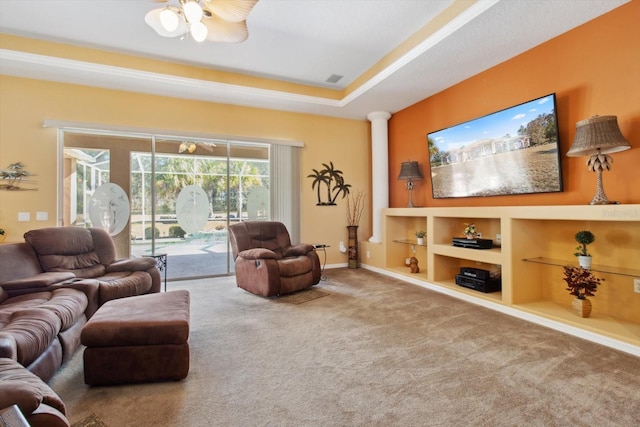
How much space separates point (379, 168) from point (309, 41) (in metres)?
2.50

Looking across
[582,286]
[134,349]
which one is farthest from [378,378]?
[582,286]

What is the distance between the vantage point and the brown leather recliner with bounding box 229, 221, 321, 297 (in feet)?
12.4

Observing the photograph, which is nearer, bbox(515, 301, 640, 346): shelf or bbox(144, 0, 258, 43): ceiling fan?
bbox(144, 0, 258, 43): ceiling fan

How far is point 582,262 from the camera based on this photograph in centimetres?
277

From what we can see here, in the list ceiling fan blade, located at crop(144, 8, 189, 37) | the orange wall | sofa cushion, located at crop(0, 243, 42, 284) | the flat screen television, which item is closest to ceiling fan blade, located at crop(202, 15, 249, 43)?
ceiling fan blade, located at crop(144, 8, 189, 37)

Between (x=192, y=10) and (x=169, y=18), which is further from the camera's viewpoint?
(x=169, y=18)

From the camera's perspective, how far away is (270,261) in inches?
149

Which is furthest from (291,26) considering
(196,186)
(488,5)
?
(196,186)

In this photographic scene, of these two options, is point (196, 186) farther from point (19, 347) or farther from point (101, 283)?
point (19, 347)

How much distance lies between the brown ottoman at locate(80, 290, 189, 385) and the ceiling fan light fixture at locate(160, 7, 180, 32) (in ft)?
6.88

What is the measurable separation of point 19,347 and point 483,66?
4888mm

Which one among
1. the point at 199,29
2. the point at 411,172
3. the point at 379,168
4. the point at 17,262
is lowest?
the point at 17,262

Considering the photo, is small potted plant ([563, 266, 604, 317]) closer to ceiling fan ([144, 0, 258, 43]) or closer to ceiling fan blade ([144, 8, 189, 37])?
ceiling fan ([144, 0, 258, 43])

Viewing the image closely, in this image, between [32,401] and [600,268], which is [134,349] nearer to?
[32,401]
